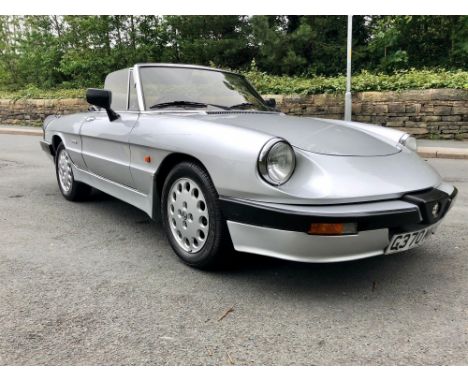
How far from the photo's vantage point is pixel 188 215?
8.92ft

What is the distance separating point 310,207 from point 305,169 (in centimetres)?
25

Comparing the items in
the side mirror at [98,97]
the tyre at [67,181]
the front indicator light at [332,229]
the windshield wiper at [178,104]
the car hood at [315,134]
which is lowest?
the tyre at [67,181]

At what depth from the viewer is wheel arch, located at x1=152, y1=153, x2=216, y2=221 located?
2770 millimetres

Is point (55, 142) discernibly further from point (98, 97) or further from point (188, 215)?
point (188, 215)

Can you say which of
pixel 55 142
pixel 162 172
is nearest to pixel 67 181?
pixel 55 142

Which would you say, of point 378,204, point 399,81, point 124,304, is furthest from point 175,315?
point 399,81

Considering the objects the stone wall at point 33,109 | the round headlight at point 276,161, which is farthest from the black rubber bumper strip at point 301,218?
the stone wall at point 33,109

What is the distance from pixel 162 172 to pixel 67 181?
2.10 meters

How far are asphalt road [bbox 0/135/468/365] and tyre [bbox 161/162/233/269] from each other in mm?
139

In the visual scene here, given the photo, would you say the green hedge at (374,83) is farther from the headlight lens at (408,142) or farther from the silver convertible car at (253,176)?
the silver convertible car at (253,176)

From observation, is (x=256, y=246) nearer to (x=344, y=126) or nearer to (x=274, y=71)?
(x=344, y=126)

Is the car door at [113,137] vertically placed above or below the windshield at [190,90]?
below

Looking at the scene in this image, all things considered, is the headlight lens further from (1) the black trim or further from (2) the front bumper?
(2) the front bumper

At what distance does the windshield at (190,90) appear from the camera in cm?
338
